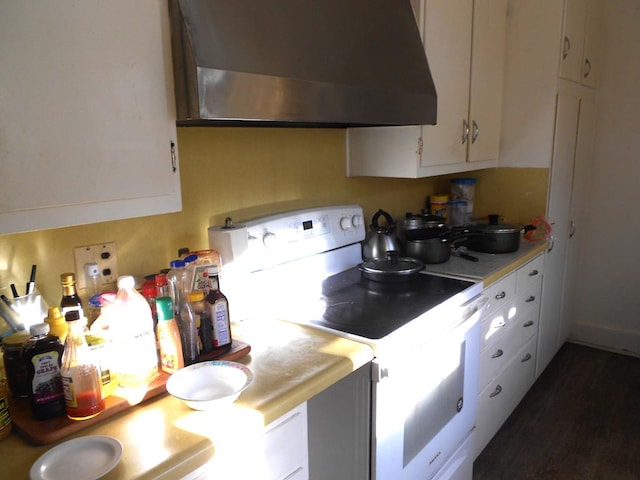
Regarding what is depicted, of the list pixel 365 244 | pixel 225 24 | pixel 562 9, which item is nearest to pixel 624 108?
pixel 562 9

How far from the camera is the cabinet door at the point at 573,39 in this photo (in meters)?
2.43

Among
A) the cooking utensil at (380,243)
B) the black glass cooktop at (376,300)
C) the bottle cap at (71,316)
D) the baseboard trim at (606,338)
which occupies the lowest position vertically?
the baseboard trim at (606,338)

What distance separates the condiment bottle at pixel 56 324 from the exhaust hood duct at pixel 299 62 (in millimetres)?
500

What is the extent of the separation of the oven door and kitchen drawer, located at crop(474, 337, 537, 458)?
181mm

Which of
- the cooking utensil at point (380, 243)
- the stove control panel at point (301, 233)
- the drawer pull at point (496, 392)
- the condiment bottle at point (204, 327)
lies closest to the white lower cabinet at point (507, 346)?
the drawer pull at point (496, 392)

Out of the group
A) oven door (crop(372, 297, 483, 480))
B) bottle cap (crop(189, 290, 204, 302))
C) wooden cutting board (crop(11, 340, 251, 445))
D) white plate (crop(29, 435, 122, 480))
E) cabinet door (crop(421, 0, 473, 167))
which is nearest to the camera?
white plate (crop(29, 435, 122, 480))

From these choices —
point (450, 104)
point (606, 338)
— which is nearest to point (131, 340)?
point (450, 104)

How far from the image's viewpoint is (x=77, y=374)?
0.94m

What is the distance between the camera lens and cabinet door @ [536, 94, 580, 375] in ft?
8.46

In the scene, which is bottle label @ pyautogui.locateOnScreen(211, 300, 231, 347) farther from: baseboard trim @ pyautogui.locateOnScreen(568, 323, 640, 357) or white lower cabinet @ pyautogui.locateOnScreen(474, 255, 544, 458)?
baseboard trim @ pyautogui.locateOnScreen(568, 323, 640, 357)

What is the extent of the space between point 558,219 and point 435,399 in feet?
5.40

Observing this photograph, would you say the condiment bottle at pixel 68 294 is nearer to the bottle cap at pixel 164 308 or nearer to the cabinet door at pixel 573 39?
the bottle cap at pixel 164 308

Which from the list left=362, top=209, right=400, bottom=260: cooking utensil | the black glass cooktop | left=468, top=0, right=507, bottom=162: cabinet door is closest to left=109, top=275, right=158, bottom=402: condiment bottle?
the black glass cooktop

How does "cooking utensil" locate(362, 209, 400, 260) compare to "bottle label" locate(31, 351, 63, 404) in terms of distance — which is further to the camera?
"cooking utensil" locate(362, 209, 400, 260)
